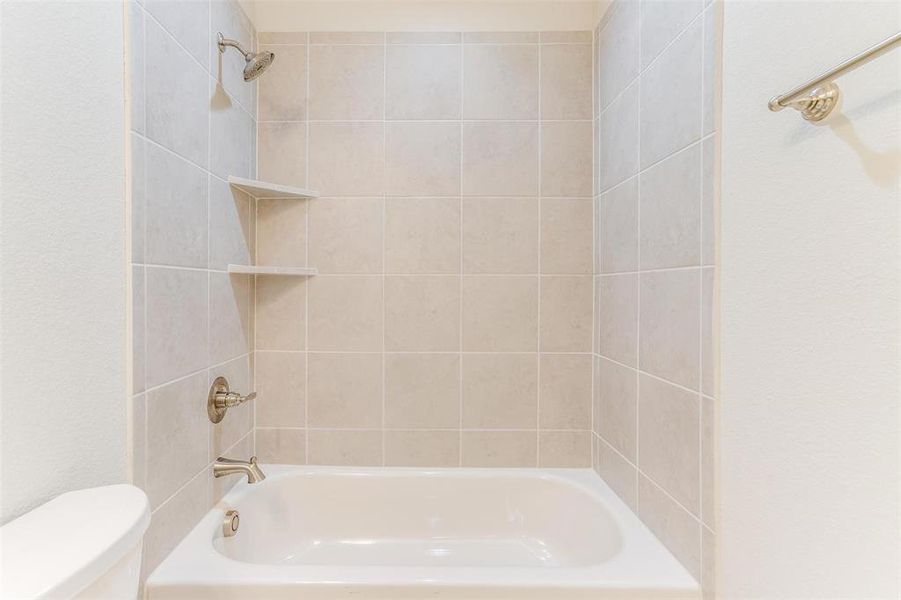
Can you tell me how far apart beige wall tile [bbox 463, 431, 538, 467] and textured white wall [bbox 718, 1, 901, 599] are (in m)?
0.83

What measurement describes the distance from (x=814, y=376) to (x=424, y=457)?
4.25 ft

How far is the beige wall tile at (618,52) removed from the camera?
1359 millimetres

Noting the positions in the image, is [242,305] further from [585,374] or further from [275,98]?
[585,374]

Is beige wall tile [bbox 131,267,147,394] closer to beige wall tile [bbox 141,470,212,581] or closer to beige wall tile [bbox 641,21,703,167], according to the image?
beige wall tile [bbox 141,470,212,581]

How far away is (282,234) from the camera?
1710 mm

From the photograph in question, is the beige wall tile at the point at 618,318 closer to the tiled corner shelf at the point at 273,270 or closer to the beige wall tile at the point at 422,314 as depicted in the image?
the beige wall tile at the point at 422,314

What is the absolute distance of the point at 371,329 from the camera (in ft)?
5.62

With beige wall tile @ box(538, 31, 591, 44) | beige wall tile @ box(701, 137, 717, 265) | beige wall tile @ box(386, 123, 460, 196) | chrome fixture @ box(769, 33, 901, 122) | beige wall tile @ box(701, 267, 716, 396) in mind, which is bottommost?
beige wall tile @ box(701, 267, 716, 396)

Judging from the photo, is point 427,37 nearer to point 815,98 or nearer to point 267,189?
point 267,189

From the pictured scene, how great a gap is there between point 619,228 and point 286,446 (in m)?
1.40

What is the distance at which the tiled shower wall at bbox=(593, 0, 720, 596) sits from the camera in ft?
3.23

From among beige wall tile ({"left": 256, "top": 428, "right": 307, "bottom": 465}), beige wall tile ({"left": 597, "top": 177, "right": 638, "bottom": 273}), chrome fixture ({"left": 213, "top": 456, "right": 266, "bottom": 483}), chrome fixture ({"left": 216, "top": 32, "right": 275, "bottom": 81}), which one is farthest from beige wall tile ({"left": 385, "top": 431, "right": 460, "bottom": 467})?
chrome fixture ({"left": 216, "top": 32, "right": 275, "bottom": 81})

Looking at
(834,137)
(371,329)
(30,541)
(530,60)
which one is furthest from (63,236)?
(530,60)

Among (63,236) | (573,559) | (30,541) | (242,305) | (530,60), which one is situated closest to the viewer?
(30,541)
